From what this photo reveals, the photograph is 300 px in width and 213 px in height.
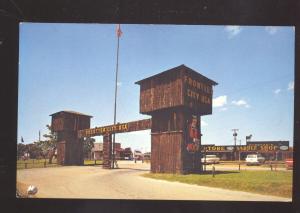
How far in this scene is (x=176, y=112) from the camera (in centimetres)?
2020

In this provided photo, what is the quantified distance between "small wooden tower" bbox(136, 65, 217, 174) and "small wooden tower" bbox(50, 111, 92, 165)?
8.00 metres

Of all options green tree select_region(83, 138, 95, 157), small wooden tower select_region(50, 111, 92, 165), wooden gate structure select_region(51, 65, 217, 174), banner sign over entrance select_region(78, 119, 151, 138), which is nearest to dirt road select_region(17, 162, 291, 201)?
wooden gate structure select_region(51, 65, 217, 174)

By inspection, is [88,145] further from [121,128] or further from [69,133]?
[121,128]

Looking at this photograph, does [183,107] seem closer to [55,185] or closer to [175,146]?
[175,146]

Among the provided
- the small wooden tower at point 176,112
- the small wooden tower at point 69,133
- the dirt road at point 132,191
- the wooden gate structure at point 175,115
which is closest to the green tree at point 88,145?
the small wooden tower at point 69,133

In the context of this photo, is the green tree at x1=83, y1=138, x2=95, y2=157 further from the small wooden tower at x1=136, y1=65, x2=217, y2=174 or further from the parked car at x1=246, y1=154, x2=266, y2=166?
the small wooden tower at x1=136, y1=65, x2=217, y2=174

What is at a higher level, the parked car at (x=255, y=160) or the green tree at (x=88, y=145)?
the parked car at (x=255, y=160)

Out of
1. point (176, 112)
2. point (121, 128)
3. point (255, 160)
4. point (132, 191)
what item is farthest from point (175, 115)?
point (255, 160)

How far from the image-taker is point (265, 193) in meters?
14.2

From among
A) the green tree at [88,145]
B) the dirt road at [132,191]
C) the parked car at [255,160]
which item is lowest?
the green tree at [88,145]

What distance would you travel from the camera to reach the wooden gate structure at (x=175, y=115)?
18.9m

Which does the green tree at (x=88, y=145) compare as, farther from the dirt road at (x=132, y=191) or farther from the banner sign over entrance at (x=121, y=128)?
the dirt road at (x=132, y=191)
